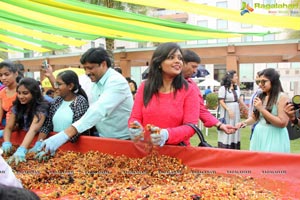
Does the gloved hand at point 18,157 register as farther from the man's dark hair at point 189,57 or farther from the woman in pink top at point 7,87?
the man's dark hair at point 189,57

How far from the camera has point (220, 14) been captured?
3.91 metres

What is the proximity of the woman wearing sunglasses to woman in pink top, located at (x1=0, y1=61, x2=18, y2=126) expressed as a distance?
2.26 m

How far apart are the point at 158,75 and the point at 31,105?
1.33 metres

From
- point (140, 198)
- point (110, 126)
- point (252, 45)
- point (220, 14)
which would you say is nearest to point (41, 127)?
point (110, 126)

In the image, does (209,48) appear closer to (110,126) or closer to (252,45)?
(252,45)

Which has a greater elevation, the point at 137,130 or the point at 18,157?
the point at 137,130

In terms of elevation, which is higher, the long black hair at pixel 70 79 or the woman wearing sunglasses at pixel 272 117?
the long black hair at pixel 70 79

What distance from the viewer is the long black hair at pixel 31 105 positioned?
A: 106 inches

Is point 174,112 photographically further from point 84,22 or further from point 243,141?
point 243,141

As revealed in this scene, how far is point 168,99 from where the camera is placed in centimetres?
198

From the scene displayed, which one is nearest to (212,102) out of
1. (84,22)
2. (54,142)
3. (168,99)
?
(84,22)

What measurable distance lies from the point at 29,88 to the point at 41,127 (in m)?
0.36

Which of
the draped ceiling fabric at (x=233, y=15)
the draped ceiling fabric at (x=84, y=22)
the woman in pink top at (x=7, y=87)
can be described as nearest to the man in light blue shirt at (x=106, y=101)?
the woman in pink top at (x=7, y=87)

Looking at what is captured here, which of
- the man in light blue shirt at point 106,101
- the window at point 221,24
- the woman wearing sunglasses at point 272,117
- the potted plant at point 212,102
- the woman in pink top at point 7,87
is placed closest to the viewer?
the man in light blue shirt at point 106,101
